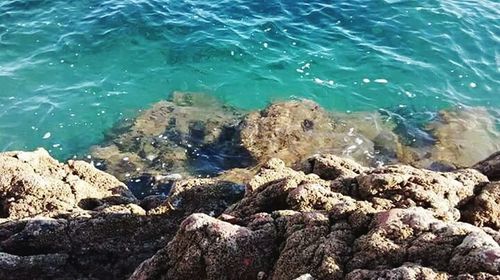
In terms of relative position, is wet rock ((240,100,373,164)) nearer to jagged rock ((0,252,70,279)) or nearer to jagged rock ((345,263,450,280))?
jagged rock ((0,252,70,279))

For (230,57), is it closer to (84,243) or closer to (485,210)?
(84,243)

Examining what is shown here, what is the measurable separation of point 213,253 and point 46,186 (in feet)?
16.6

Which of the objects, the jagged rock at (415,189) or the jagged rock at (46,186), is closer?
the jagged rock at (415,189)

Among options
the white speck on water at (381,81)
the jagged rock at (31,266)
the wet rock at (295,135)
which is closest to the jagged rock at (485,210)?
the jagged rock at (31,266)

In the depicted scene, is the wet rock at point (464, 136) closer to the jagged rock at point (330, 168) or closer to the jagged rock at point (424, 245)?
the jagged rock at point (330, 168)

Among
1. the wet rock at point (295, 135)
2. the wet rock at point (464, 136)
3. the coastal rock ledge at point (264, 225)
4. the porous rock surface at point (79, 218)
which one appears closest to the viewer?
the coastal rock ledge at point (264, 225)

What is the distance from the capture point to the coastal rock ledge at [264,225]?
640 cm

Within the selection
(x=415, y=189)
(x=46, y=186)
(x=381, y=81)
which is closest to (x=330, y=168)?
(x=415, y=189)

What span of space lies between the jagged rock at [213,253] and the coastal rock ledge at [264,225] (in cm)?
1

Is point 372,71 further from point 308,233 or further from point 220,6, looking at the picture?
point 308,233

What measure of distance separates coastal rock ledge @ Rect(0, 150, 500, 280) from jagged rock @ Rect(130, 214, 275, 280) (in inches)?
0.6

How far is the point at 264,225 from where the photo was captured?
7.73 m

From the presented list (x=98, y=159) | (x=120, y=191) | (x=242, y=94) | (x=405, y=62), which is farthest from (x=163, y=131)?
(x=405, y=62)

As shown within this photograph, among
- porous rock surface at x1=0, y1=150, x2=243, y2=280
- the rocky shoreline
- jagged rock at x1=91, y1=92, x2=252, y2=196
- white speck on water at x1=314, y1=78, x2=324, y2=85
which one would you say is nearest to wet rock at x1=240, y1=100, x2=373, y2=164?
the rocky shoreline
